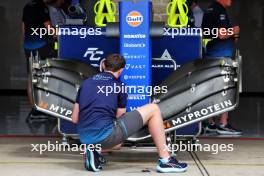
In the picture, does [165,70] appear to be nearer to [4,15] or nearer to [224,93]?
[224,93]

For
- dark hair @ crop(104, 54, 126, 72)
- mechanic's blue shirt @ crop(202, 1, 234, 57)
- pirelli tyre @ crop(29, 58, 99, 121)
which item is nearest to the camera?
dark hair @ crop(104, 54, 126, 72)

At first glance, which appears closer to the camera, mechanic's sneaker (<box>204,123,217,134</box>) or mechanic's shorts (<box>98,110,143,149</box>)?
mechanic's shorts (<box>98,110,143,149</box>)

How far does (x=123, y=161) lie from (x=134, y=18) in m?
1.58

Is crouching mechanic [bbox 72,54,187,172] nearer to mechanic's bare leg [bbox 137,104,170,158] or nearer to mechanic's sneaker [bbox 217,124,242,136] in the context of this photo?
mechanic's bare leg [bbox 137,104,170,158]

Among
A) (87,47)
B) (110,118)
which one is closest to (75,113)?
(110,118)

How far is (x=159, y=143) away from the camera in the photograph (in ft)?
21.5

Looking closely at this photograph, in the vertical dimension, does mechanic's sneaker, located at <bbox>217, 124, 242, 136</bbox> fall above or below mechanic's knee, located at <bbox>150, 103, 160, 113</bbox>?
below

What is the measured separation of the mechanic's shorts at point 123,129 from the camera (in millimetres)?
6469

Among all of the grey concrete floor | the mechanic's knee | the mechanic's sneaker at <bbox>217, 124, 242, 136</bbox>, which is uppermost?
the mechanic's knee

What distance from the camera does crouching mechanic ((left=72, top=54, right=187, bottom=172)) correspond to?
21.3 feet

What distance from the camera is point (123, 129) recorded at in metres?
6.49

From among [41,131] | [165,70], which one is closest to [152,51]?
[165,70]

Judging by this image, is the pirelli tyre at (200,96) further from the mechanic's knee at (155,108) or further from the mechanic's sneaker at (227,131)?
the mechanic's sneaker at (227,131)

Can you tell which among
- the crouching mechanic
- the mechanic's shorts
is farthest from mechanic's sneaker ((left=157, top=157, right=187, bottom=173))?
the mechanic's shorts
